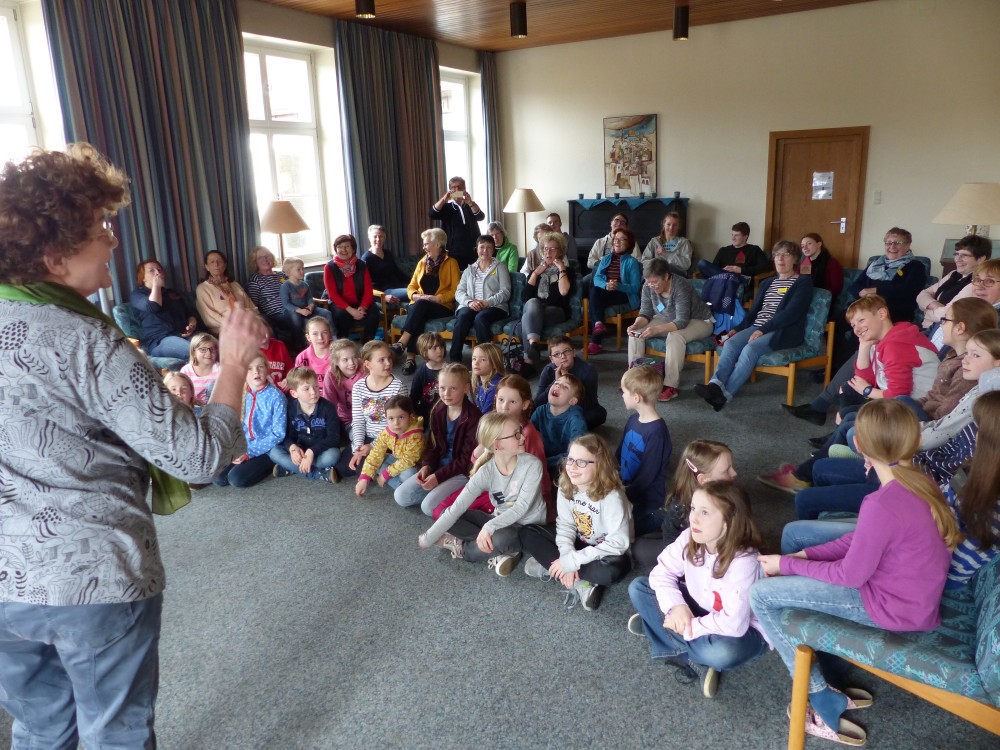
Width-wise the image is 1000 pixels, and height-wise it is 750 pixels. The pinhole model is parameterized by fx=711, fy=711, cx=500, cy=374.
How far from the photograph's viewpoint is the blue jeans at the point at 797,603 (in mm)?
1991

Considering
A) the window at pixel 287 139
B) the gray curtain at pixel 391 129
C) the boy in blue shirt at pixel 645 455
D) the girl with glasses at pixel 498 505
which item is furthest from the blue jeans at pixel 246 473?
the gray curtain at pixel 391 129

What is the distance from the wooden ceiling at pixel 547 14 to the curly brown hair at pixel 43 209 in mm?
6220

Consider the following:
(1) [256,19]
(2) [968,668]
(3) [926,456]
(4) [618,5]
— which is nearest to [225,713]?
(2) [968,668]

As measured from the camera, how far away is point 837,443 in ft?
11.8

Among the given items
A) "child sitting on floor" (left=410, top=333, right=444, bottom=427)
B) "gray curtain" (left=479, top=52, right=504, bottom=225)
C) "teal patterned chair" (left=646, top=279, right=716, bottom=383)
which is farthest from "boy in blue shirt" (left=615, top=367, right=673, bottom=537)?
"gray curtain" (left=479, top=52, right=504, bottom=225)

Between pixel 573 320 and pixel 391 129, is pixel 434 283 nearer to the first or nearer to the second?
pixel 573 320

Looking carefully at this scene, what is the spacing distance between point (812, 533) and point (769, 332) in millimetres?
2840

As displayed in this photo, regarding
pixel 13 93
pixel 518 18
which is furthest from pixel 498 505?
pixel 13 93

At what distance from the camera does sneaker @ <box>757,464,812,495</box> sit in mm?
3627

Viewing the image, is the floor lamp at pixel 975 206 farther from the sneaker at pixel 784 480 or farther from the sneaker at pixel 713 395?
the sneaker at pixel 784 480

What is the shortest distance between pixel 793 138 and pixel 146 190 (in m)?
6.90

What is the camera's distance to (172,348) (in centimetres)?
569

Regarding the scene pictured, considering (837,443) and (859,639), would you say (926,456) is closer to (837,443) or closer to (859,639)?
(837,443)

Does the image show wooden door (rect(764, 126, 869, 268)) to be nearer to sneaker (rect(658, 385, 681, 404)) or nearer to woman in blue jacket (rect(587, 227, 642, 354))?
woman in blue jacket (rect(587, 227, 642, 354))
